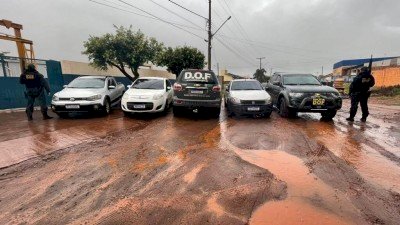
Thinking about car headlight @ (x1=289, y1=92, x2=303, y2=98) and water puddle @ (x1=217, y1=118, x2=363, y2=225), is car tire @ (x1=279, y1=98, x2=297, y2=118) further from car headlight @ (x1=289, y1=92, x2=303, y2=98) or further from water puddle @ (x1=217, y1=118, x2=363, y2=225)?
water puddle @ (x1=217, y1=118, x2=363, y2=225)

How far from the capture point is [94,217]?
2.92 metres

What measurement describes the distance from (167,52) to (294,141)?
21.2m

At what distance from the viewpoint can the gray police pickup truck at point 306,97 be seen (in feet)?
28.5

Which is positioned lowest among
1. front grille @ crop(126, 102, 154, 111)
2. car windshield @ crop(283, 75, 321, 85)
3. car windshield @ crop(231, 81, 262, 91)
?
front grille @ crop(126, 102, 154, 111)

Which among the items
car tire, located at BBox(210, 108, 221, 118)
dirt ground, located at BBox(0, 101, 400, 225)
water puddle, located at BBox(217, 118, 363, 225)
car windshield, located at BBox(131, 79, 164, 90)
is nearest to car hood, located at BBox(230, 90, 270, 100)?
car tire, located at BBox(210, 108, 221, 118)

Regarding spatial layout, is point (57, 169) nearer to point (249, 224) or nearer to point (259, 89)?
point (249, 224)

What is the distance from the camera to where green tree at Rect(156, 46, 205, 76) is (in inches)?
1008

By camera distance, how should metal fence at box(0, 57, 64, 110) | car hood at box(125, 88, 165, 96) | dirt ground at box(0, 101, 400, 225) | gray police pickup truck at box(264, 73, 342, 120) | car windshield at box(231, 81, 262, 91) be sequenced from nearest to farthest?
dirt ground at box(0, 101, 400, 225)
gray police pickup truck at box(264, 73, 342, 120)
car hood at box(125, 88, 165, 96)
car windshield at box(231, 81, 262, 91)
metal fence at box(0, 57, 64, 110)

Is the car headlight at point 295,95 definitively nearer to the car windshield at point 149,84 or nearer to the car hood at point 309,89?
the car hood at point 309,89

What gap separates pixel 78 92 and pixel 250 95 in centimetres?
652

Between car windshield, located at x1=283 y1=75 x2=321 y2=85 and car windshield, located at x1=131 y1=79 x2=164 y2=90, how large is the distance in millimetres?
5170

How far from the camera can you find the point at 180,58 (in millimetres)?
25672

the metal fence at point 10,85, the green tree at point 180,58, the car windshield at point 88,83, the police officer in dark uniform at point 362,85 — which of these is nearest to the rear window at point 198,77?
the car windshield at point 88,83

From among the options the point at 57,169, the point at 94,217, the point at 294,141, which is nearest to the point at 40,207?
Result: the point at 94,217
